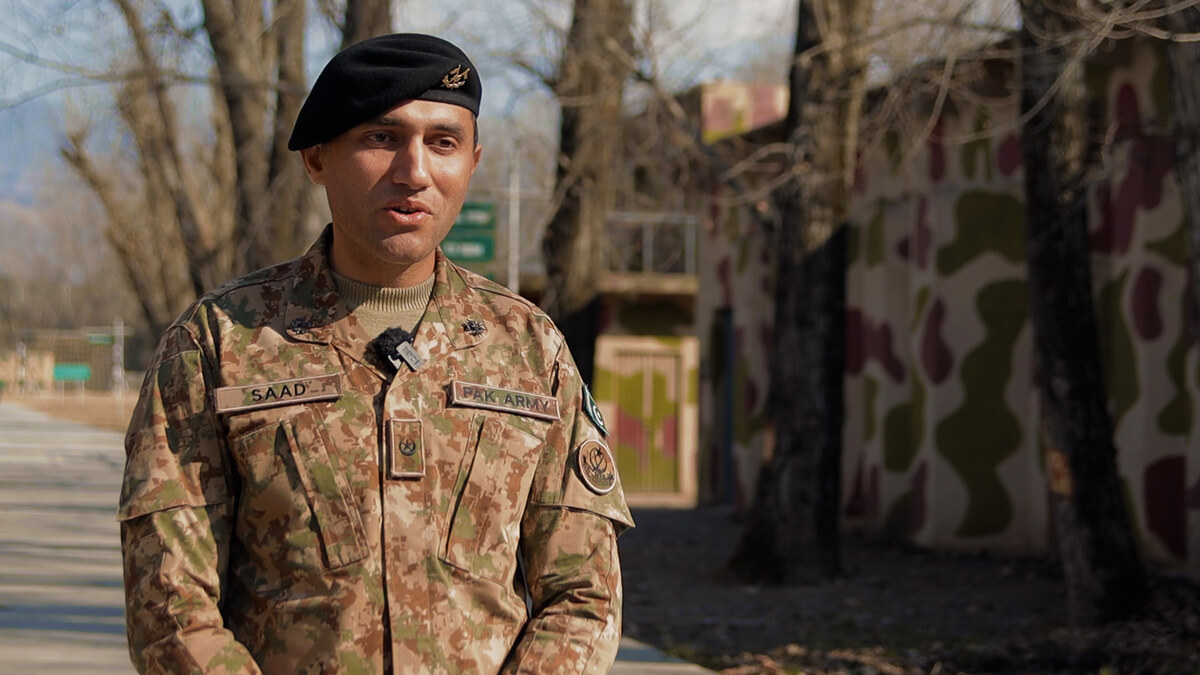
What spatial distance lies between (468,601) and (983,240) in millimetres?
12014

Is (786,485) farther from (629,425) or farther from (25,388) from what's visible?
(25,388)

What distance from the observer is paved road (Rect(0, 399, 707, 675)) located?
724cm

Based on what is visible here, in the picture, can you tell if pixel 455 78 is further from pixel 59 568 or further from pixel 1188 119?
pixel 59 568

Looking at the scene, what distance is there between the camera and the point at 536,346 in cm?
253

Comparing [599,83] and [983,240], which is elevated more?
[599,83]

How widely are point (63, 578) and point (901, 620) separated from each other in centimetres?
553

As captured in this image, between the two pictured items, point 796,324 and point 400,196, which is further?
point 796,324

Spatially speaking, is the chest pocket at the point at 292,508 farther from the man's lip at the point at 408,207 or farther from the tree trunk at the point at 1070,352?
the tree trunk at the point at 1070,352

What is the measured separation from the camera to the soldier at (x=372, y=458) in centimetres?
226

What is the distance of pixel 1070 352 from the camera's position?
9.10 m

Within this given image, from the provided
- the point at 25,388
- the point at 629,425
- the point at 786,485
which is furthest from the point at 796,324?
the point at 25,388

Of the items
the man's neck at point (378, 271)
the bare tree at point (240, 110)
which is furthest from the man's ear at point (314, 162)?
the bare tree at point (240, 110)

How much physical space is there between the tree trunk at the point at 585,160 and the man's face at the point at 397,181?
893cm

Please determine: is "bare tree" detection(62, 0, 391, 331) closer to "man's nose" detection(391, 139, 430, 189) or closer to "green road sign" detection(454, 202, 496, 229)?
"green road sign" detection(454, 202, 496, 229)
